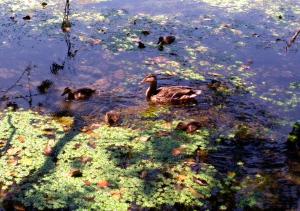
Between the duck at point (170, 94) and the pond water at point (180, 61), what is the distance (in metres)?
0.23

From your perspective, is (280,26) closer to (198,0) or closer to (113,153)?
(198,0)

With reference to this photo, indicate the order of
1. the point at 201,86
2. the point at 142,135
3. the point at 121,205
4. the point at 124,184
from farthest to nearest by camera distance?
the point at 201,86 < the point at 142,135 < the point at 124,184 < the point at 121,205

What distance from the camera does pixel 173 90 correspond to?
30.8ft

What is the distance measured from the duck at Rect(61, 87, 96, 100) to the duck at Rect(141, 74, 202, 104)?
4.29 feet

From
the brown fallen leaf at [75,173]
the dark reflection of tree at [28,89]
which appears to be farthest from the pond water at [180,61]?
the brown fallen leaf at [75,173]

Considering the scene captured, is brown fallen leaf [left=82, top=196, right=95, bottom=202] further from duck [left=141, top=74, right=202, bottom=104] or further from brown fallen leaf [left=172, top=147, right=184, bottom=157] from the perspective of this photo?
duck [left=141, top=74, right=202, bottom=104]

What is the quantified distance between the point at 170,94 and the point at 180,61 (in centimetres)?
238

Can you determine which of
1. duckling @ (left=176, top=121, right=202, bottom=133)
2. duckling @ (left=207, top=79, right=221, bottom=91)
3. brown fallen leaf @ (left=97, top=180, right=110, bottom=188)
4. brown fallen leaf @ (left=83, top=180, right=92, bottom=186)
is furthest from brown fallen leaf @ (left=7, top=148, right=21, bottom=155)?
duckling @ (left=207, top=79, right=221, bottom=91)

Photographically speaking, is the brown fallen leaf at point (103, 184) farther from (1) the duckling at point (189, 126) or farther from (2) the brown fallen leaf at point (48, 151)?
(1) the duckling at point (189, 126)

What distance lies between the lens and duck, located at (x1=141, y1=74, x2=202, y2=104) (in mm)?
9219

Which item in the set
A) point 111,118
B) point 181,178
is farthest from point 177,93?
point 181,178

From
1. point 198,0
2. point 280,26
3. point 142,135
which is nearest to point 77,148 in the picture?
point 142,135

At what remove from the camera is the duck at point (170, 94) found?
9219 millimetres

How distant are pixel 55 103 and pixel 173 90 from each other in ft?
8.57
